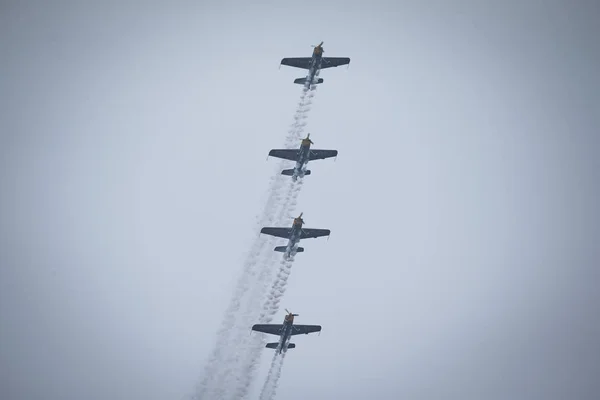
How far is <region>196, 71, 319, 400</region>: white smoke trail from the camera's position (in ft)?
178

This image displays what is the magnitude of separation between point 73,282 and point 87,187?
59.5 metres

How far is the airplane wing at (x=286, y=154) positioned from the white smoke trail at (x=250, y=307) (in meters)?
2.71

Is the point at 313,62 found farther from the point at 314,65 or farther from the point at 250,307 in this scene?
the point at 250,307

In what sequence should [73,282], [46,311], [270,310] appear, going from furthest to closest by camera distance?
[73,282] < [46,311] < [270,310]

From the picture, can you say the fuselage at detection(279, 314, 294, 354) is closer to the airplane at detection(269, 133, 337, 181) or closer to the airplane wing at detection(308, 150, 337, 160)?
the airplane at detection(269, 133, 337, 181)

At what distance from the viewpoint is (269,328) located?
186ft

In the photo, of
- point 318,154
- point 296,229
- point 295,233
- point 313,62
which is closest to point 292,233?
point 295,233

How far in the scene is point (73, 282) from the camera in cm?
9919

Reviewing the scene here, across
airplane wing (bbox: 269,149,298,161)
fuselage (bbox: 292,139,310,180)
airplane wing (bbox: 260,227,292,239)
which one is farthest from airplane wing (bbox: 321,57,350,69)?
airplane wing (bbox: 260,227,292,239)

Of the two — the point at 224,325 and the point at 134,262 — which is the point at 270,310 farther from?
the point at 134,262

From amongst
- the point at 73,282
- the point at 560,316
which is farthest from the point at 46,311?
the point at 560,316

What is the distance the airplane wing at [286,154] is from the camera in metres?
60.6

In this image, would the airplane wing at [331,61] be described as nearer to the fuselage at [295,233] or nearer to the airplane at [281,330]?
the fuselage at [295,233]

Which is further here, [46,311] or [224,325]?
[46,311]
